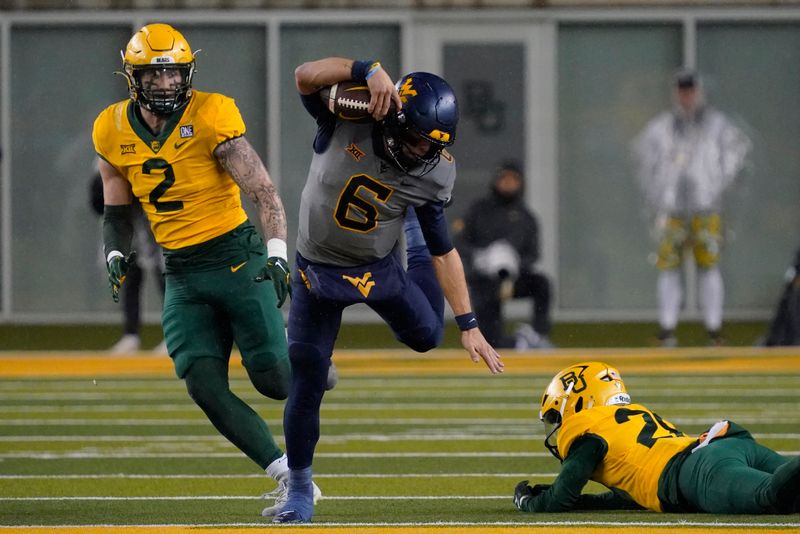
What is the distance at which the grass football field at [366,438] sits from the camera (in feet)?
20.5

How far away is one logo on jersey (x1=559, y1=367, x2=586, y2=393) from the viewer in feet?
21.2

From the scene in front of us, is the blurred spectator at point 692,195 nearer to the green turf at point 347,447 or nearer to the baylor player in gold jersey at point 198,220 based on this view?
the green turf at point 347,447

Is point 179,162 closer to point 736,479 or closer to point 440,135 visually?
point 440,135

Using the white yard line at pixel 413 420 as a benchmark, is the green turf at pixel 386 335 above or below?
below

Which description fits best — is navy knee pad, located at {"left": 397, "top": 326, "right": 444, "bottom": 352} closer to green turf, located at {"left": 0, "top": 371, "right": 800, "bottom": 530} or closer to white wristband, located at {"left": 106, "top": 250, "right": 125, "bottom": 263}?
green turf, located at {"left": 0, "top": 371, "right": 800, "bottom": 530}

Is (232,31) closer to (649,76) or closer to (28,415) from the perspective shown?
(649,76)

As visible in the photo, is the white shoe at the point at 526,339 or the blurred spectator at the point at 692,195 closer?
the white shoe at the point at 526,339

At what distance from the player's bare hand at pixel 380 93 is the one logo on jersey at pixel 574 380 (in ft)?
4.51

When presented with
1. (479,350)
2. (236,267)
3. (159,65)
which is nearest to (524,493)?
(479,350)

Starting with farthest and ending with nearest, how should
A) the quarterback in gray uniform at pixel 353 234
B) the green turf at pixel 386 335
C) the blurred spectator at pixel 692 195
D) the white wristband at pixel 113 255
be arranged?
the green turf at pixel 386 335 → the blurred spectator at pixel 692 195 → the white wristband at pixel 113 255 → the quarterback in gray uniform at pixel 353 234

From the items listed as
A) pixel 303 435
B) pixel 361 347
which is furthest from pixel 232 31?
pixel 303 435

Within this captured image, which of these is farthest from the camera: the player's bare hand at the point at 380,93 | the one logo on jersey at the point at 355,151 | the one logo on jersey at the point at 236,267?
the one logo on jersey at the point at 236,267

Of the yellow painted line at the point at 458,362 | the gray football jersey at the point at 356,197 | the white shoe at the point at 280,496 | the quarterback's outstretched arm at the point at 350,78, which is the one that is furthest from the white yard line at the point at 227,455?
the yellow painted line at the point at 458,362

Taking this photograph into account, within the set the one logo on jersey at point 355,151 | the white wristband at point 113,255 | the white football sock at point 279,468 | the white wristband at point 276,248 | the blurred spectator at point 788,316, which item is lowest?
the blurred spectator at point 788,316
